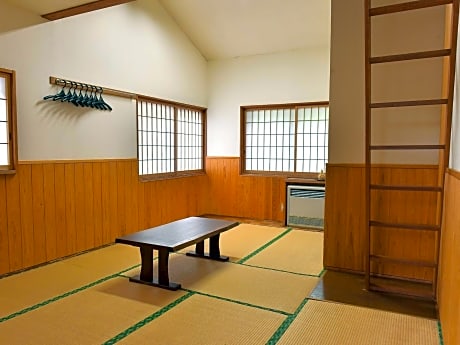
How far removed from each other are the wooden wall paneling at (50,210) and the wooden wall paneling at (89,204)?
389mm

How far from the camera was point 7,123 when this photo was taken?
327 cm

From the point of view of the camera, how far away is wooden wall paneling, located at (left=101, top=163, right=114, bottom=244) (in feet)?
14.1

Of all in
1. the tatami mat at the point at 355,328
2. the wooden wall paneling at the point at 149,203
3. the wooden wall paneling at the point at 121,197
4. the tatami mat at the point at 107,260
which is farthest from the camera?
the wooden wall paneling at the point at 149,203

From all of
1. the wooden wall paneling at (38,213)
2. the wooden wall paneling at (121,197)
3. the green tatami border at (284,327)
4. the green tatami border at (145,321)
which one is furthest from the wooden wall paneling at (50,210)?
the green tatami border at (284,327)

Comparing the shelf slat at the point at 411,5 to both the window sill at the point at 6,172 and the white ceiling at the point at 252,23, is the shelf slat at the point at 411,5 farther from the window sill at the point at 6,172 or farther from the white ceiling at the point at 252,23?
the window sill at the point at 6,172

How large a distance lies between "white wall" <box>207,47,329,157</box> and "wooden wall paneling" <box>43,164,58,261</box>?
10.4 feet

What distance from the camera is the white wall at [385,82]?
9.94 ft

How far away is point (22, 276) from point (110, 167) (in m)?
1.57

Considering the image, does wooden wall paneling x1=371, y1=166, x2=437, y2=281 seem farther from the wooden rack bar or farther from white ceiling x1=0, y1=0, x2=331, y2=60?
the wooden rack bar

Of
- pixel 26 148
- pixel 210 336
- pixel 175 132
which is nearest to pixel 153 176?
pixel 175 132

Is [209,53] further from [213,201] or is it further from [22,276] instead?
[22,276]

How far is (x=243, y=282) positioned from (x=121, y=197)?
2.17 meters

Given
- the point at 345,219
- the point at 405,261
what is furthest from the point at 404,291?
the point at 345,219

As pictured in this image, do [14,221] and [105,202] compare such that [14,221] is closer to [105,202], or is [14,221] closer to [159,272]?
[105,202]
